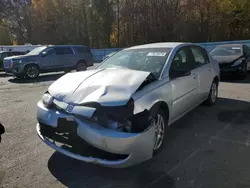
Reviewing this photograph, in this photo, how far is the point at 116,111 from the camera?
9.29ft

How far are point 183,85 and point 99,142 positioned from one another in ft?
6.86

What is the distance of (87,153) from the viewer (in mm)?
2891

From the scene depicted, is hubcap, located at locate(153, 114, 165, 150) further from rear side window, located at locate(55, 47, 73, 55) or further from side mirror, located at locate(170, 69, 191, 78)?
rear side window, located at locate(55, 47, 73, 55)

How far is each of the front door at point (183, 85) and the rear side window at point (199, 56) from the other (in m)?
0.33

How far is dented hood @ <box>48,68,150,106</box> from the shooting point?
2.96 metres

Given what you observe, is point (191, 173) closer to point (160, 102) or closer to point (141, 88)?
point (160, 102)

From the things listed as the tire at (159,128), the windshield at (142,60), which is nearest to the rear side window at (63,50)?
the windshield at (142,60)

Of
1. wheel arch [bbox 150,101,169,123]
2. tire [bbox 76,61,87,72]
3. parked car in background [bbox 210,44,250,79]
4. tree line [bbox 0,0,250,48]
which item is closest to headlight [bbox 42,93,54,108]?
wheel arch [bbox 150,101,169,123]

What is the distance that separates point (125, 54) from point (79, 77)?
4.52ft

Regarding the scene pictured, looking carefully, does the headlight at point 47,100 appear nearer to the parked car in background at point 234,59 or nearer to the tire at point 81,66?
the parked car in background at point 234,59

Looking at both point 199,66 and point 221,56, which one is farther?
point 221,56

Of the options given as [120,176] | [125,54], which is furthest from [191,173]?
[125,54]

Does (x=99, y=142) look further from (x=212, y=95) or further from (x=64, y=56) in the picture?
(x=64, y=56)

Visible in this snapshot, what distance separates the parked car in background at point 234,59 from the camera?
31.5 feet
